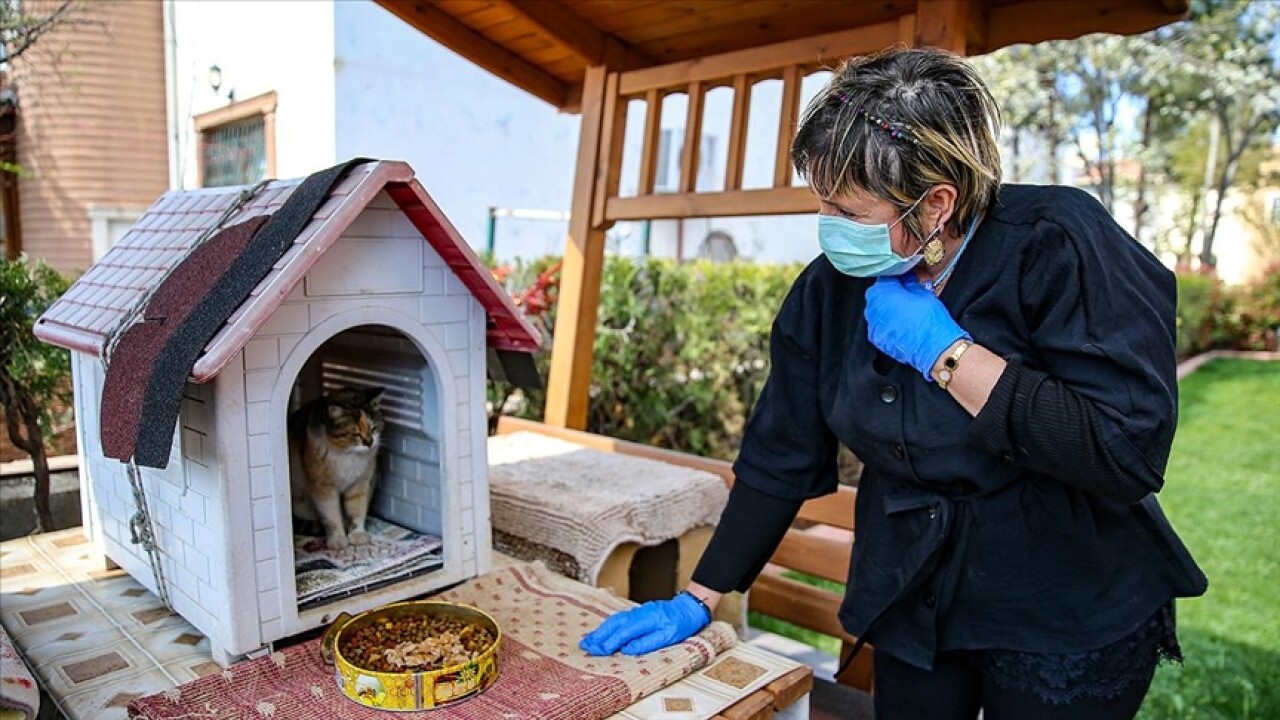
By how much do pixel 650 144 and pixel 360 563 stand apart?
1745 millimetres

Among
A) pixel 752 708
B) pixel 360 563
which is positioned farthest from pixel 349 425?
pixel 752 708

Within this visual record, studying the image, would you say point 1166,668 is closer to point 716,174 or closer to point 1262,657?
point 1262,657

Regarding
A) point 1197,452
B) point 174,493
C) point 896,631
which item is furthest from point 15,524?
point 1197,452

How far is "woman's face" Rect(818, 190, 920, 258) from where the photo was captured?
131 centimetres

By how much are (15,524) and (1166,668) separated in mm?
3977

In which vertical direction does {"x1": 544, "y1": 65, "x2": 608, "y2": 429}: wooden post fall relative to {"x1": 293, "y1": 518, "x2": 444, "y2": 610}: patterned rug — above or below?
above

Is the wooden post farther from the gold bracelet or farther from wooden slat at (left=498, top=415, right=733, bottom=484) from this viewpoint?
the gold bracelet

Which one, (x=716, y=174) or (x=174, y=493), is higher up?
(x=716, y=174)

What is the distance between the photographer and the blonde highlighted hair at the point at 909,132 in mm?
1243

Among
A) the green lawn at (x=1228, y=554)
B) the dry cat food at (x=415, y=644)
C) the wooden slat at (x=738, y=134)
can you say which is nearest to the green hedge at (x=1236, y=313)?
the green lawn at (x=1228, y=554)

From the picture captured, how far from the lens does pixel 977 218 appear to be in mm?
1350

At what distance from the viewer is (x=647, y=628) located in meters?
1.57

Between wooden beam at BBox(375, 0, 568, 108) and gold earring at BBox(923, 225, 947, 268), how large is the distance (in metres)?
2.11

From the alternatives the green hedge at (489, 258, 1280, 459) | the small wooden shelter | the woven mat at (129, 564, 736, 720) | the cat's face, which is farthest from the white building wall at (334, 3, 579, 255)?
the woven mat at (129, 564, 736, 720)
